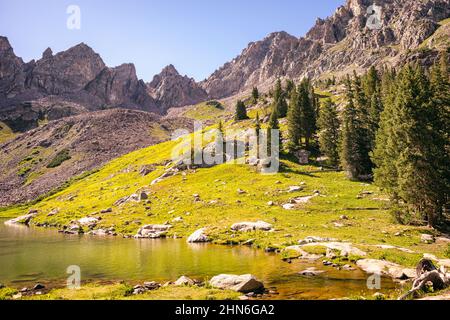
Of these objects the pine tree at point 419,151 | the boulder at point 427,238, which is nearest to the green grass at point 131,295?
the boulder at point 427,238

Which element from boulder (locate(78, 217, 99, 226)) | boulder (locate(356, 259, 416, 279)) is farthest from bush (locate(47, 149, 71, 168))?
boulder (locate(356, 259, 416, 279))

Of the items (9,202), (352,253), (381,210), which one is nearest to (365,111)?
(381,210)

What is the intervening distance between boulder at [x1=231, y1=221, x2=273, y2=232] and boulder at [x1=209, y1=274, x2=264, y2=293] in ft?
81.5

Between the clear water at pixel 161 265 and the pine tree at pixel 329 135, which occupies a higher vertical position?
the pine tree at pixel 329 135

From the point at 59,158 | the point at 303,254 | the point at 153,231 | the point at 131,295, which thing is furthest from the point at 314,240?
the point at 59,158

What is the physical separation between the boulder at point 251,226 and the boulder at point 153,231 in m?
11.6

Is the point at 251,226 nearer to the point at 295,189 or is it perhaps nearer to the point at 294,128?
the point at 295,189

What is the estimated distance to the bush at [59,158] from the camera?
163m

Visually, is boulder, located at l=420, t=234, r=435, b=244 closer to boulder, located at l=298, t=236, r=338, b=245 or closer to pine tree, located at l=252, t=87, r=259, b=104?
boulder, located at l=298, t=236, r=338, b=245

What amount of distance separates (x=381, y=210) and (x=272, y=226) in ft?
52.6

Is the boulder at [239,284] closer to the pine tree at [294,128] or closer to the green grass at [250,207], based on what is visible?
the green grass at [250,207]

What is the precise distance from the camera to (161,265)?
113ft

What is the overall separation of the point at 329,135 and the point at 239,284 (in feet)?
223

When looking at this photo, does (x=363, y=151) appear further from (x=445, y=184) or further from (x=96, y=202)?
(x=96, y=202)
